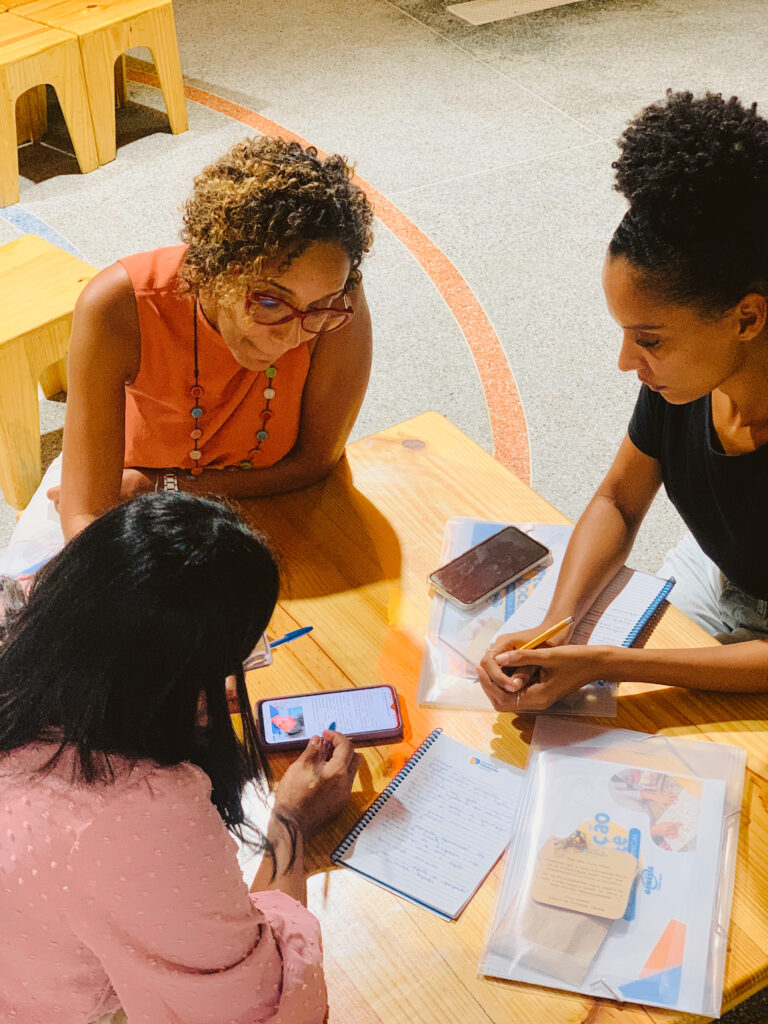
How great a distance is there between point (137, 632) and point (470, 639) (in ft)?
2.32

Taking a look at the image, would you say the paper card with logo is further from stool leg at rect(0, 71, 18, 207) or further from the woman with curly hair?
stool leg at rect(0, 71, 18, 207)

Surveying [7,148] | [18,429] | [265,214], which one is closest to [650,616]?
[265,214]

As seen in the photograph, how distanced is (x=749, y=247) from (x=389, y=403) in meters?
2.07

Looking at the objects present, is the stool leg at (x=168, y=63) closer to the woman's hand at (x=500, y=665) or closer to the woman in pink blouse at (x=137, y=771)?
the woman's hand at (x=500, y=665)

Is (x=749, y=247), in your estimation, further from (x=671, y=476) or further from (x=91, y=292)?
(x=91, y=292)

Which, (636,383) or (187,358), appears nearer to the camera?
A: (187,358)

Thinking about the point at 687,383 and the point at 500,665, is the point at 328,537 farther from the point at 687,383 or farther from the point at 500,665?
the point at 687,383

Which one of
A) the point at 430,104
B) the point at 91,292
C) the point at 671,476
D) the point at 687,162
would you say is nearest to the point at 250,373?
the point at 91,292

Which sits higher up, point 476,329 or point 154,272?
point 154,272

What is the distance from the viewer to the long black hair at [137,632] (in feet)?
3.03

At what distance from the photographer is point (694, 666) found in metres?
1.43

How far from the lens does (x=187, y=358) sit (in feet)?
5.98

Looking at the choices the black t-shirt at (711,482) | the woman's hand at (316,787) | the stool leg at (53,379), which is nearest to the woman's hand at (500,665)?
the woman's hand at (316,787)

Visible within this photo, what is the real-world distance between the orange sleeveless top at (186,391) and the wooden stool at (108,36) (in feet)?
9.92
